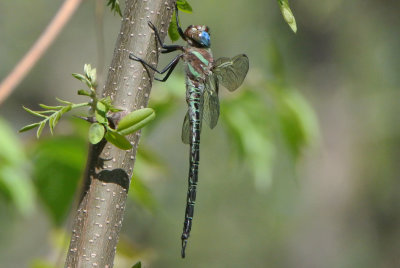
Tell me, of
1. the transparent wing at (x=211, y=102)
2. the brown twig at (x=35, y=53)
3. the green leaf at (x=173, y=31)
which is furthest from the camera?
the transparent wing at (x=211, y=102)

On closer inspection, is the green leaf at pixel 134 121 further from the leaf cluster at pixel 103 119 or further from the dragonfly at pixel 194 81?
the dragonfly at pixel 194 81

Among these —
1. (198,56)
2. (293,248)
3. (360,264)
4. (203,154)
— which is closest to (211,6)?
(203,154)

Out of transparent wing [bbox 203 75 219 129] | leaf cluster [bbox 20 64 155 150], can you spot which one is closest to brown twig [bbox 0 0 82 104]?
leaf cluster [bbox 20 64 155 150]

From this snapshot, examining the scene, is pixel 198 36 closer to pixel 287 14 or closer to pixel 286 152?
pixel 287 14

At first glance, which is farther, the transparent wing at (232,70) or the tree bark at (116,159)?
the transparent wing at (232,70)

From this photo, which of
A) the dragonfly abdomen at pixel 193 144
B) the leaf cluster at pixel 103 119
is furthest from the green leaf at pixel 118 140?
the dragonfly abdomen at pixel 193 144
